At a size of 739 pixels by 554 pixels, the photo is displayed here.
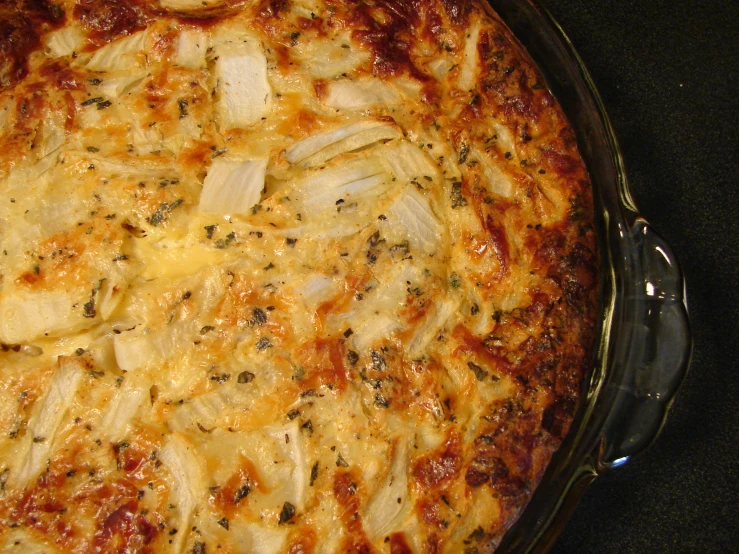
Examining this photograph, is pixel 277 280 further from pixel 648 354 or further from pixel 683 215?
pixel 683 215

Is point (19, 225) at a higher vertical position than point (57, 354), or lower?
higher

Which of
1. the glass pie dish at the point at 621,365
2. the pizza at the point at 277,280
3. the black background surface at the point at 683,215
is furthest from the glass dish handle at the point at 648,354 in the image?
the black background surface at the point at 683,215

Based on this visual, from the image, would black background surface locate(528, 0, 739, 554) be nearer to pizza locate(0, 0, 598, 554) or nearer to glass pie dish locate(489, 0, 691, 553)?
glass pie dish locate(489, 0, 691, 553)

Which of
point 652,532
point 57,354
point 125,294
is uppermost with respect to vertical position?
point 125,294

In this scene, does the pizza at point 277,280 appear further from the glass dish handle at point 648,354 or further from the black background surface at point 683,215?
the black background surface at point 683,215

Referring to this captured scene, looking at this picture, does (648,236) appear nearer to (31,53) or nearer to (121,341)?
(121,341)

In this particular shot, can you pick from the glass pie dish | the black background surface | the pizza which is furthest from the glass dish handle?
the black background surface

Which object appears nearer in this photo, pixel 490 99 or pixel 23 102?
pixel 23 102

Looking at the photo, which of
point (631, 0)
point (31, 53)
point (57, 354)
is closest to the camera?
point (57, 354)

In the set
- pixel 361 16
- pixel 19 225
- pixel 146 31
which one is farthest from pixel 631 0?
pixel 19 225
